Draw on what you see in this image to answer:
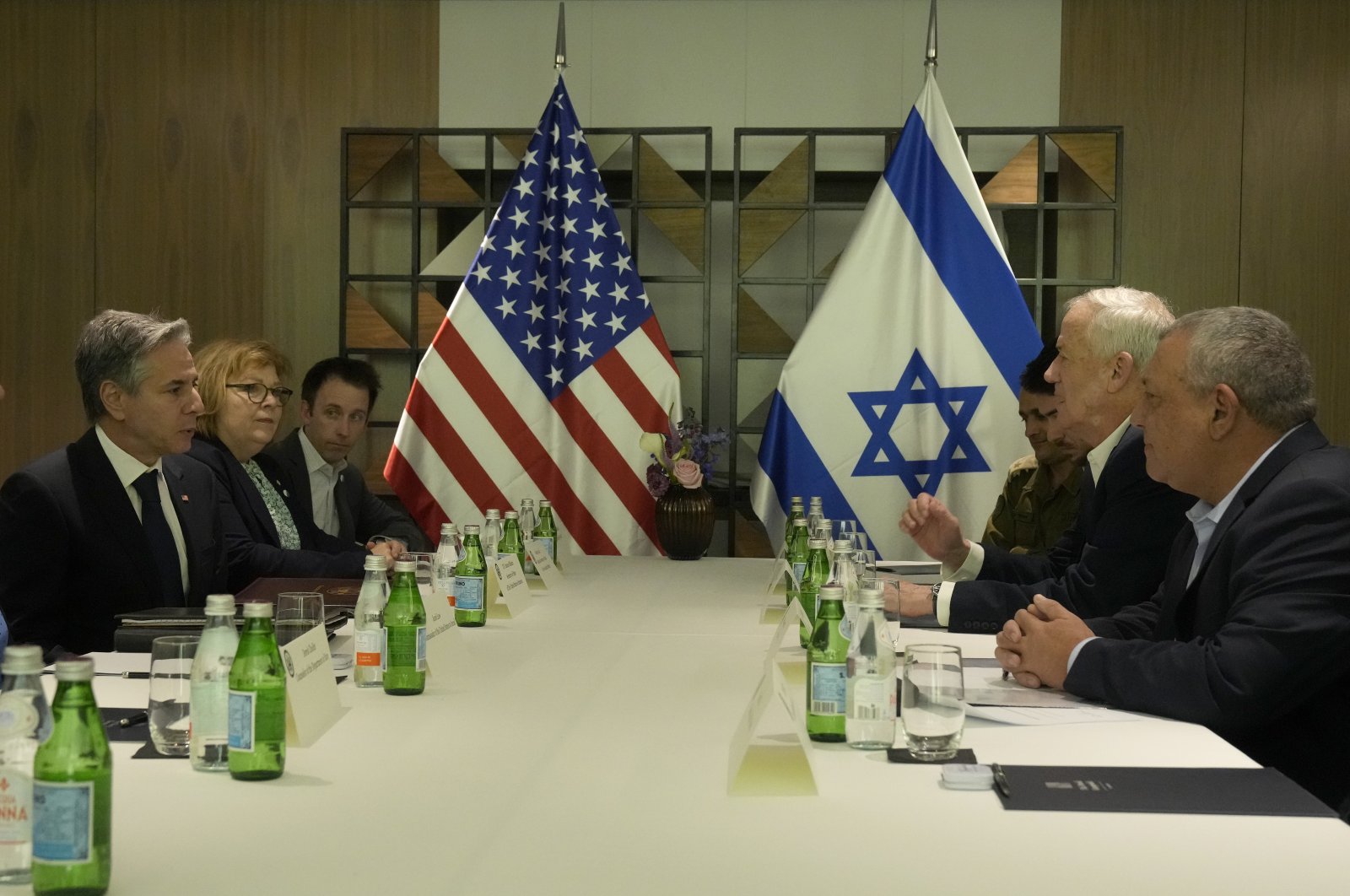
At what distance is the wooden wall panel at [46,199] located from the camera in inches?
219

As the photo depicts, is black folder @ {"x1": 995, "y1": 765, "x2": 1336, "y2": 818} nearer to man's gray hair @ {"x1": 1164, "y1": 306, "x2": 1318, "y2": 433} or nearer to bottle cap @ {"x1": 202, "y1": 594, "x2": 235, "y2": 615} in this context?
man's gray hair @ {"x1": 1164, "y1": 306, "x2": 1318, "y2": 433}

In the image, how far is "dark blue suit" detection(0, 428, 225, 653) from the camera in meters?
2.71

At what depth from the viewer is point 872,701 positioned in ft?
5.72

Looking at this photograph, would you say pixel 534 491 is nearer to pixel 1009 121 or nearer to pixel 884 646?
pixel 1009 121

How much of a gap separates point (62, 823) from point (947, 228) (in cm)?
435

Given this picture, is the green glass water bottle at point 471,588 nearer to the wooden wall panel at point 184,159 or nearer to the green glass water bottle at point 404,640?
the green glass water bottle at point 404,640

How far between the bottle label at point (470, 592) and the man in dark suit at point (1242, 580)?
107 centimetres

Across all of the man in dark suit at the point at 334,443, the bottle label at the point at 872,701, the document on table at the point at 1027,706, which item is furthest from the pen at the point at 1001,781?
the man in dark suit at the point at 334,443

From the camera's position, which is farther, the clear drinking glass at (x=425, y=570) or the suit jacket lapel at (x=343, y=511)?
the suit jacket lapel at (x=343, y=511)

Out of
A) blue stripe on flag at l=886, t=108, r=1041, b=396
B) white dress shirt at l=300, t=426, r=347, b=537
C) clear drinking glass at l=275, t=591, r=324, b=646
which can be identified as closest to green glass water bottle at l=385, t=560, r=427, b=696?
clear drinking glass at l=275, t=591, r=324, b=646

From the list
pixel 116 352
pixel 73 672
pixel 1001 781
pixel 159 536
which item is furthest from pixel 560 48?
pixel 73 672

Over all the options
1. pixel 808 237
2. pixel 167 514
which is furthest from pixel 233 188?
pixel 167 514

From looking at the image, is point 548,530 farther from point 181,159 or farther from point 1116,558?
point 181,159

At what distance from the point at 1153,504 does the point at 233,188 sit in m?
4.08
